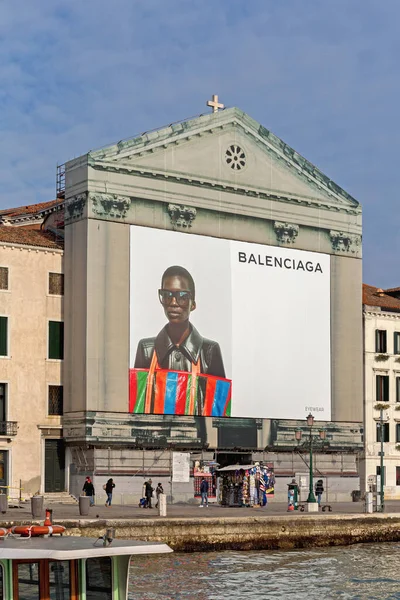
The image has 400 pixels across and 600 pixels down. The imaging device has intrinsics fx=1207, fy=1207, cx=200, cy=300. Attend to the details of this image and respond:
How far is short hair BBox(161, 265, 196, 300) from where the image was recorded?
6219 cm

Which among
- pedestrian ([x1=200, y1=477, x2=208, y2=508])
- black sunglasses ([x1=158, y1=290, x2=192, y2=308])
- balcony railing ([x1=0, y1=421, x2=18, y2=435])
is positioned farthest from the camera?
black sunglasses ([x1=158, y1=290, x2=192, y2=308])

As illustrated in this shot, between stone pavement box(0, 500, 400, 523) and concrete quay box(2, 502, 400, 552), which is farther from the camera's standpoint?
stone pavement box(0, 500, 400, 523)

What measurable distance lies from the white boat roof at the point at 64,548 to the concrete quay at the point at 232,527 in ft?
67.5

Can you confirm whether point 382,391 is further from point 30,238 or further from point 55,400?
point 30,238

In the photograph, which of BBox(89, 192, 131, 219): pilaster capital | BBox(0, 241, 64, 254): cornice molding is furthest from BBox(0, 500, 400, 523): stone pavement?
BBox(89, 192, 131, 219): pilaster capital

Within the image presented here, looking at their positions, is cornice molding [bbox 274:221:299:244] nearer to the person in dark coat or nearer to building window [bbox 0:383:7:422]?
building window [bbox 0:383:7:422]

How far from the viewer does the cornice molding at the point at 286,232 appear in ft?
219

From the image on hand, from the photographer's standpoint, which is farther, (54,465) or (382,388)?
(382,388)

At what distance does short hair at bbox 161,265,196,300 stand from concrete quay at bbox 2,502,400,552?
1455 cm

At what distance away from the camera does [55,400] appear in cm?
6116

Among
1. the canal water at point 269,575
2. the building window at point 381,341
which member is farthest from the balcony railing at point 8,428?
the building window at point 381,341

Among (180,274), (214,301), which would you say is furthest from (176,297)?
(214,301)

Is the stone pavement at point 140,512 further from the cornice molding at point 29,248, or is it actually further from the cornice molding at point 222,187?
the cornice molding at point 222,187

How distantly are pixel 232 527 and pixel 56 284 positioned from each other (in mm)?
21602
